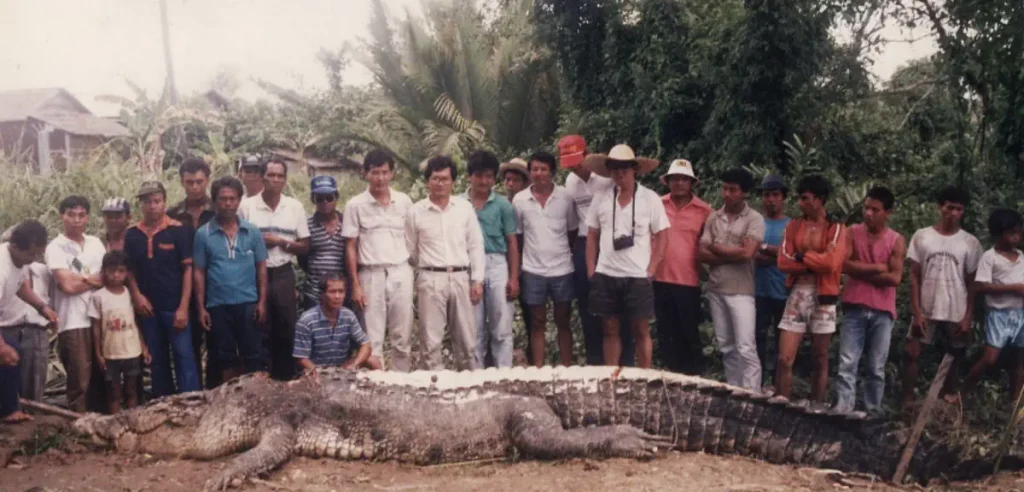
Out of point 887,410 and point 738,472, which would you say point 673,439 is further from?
point 887,410

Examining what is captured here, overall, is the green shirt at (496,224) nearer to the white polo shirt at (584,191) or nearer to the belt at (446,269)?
the belt at (446,269)

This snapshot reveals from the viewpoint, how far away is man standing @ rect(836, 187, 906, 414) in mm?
5863

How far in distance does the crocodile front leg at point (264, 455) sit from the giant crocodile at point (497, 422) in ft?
0.04

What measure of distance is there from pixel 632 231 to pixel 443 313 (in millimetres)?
1579

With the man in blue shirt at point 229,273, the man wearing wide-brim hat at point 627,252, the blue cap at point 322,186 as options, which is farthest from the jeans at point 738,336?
the man in blue shirt at point 229,273

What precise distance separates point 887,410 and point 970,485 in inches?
51.4

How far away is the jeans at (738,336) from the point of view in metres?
6.05

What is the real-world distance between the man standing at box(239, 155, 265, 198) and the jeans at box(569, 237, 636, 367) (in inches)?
95.5

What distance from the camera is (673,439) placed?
17.7ft

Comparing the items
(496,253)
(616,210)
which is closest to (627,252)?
(616,210)

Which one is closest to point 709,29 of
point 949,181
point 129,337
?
point 949,181

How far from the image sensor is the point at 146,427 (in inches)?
215

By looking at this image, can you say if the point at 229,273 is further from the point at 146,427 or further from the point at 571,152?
the point at 571,152

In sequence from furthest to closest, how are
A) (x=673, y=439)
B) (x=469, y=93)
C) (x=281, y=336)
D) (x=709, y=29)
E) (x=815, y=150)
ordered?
1. (x=469, y=93)
2. (x=709, y=29)
3. (x=815, y=150)
4. (x=281, y=336)
5. (x=673, y=439)
